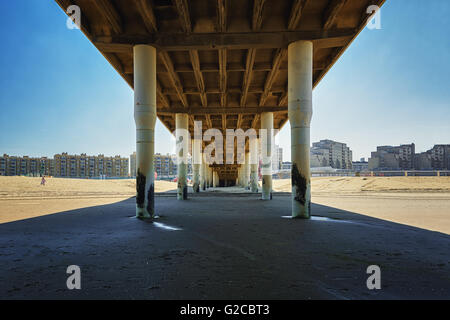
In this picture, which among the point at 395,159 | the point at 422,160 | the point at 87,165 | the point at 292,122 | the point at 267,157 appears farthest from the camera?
the point at 87,165

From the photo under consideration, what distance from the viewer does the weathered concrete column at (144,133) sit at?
32.7 feet

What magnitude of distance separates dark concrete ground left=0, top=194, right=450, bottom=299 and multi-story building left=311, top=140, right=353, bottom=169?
127 meters

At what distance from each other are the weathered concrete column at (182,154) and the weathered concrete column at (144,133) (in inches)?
372

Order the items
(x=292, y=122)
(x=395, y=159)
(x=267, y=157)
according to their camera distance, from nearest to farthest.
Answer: (x=292, y=122) < (x=267, y=157) < (x=395, y=159)

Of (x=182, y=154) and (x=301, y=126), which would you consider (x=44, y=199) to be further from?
(x=301, y=126)

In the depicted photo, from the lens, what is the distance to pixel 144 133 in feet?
33.3

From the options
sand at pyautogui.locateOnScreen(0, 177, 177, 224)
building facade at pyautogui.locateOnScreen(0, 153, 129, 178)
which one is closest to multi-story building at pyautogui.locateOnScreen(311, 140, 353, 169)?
sand at pyautogui.locateOnScreen(0, 177, 177, 224)

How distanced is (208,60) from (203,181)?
25.0 m

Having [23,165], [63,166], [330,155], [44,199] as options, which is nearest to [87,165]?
[63,166]

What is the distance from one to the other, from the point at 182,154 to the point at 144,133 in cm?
980

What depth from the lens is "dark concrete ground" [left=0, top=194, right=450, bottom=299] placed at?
10.9 feet
